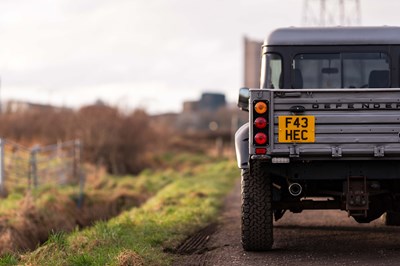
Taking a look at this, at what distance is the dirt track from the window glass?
→ 7.02 ft

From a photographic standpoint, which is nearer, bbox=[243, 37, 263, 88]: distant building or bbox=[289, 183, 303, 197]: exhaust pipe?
bbox=[289, 183, 303, 197]: exhaust pipe

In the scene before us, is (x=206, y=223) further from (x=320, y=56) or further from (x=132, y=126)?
(x=132, y=126)

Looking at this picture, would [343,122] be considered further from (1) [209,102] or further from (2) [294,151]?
(1) [209,102]

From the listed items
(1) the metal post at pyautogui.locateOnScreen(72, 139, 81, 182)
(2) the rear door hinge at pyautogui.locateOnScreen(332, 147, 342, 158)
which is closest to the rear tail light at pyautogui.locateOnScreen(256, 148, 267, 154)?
(2) the rear door hinge at pyautogui.locateOnScreen(332, 147, 342, 158)

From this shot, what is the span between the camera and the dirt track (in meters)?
8.72

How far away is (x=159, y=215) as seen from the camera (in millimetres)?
13836

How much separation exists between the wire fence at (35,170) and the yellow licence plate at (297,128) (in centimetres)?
1111

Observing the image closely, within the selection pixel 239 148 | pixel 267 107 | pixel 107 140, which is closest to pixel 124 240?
pixel 239 148

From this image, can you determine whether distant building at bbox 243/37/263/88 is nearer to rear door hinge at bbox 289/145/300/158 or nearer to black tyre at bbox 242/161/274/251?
black tyre at bbox 242/161/274/251

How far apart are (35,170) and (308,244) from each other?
12.0 metres

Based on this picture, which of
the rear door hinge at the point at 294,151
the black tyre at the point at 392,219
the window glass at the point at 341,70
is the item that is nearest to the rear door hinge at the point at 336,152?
the rear door hinge at the point at 294,151

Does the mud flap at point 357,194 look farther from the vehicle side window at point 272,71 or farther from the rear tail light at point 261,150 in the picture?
the vehicle side window at point 272,71

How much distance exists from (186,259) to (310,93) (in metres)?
2.49

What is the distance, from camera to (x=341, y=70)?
1008 cm
